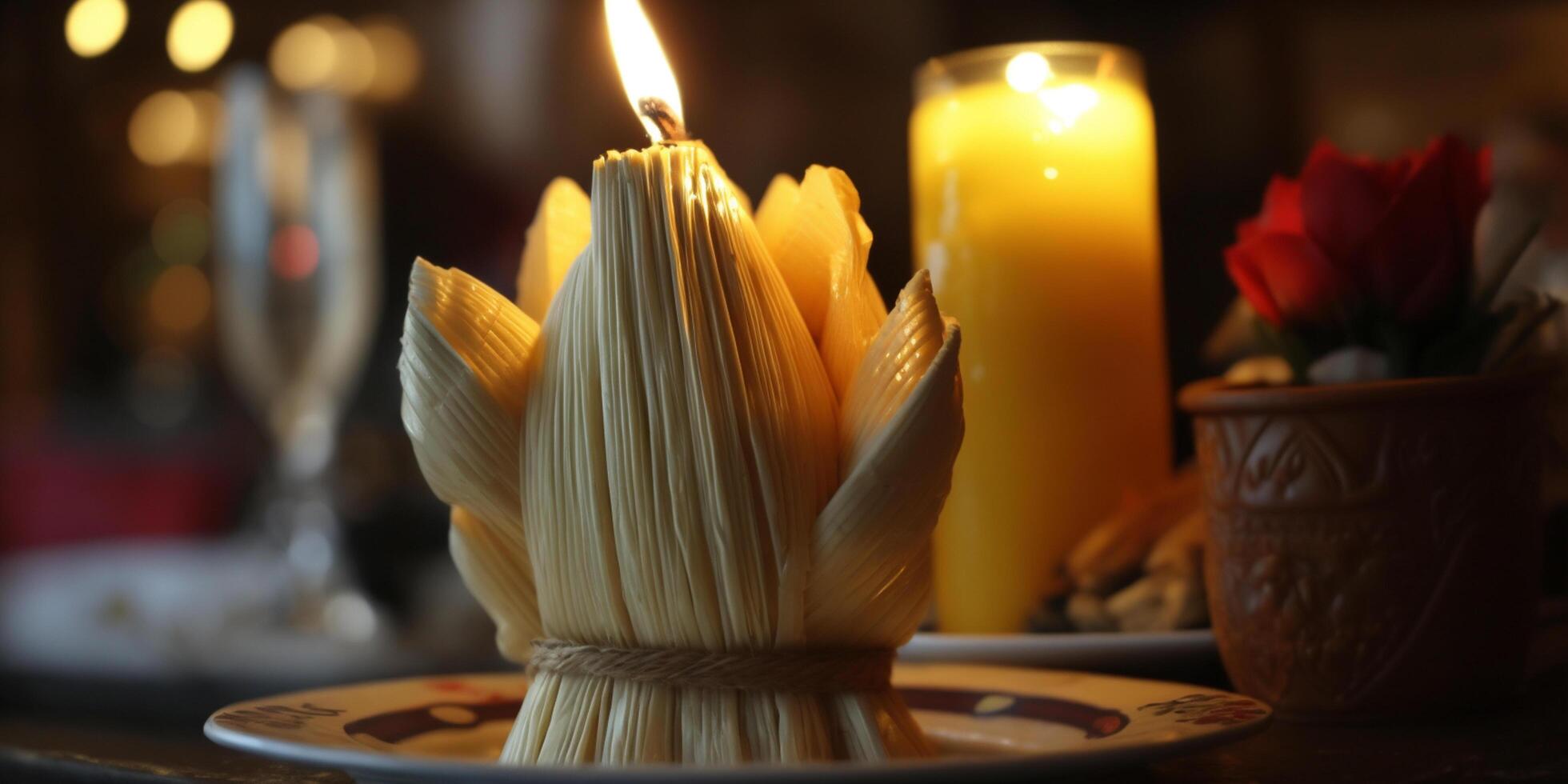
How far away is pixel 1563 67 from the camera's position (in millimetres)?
941

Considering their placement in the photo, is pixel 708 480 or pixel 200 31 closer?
pixel 708 480

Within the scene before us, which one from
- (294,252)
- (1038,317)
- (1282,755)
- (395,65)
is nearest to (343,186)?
(294,252)

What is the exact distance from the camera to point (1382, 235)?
1.42 ft

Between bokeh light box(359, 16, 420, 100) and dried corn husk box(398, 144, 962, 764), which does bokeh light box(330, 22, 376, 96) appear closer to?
bokeh light box(359, 16, 420, 100)

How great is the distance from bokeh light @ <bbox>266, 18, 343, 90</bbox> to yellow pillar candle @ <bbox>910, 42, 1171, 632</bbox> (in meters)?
1.59

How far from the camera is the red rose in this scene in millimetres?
434

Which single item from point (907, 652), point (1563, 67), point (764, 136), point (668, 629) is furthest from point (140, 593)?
point (1563, 67)

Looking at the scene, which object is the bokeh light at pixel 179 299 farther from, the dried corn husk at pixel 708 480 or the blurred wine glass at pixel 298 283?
the dried corn husk at pixel 708 480

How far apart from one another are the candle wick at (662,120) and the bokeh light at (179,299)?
209 centimetres

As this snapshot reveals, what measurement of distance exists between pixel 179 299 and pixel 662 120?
6.92 feet

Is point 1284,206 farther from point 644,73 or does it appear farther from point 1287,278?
point 644,73

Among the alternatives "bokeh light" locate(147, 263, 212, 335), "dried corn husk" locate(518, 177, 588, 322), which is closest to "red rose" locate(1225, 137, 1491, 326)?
"dried corn husk" locate(518, 177, 588, 322)

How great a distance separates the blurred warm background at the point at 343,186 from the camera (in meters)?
0.96

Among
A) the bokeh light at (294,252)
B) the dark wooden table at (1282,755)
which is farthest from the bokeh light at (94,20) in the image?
the dark wooden table at (1282,755)
